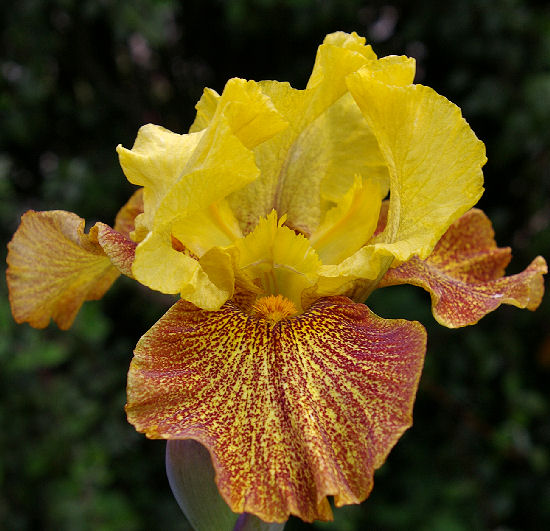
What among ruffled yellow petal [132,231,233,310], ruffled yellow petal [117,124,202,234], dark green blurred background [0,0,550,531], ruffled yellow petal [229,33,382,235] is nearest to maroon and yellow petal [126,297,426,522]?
ruffled yellow petal [132,231,233,310]

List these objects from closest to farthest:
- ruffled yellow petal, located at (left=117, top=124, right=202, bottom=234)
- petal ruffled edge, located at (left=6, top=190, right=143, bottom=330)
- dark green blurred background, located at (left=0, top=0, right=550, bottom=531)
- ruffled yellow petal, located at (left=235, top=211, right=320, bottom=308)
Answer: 1. ruffled yellow petal, located at (left=117, top=124, right=202, bottom=234)
2. ruffled yellow petal, located at (left=235, top=211, right=320, bottom=308)
3. petal ruffled edge, located at (left=6, top=190, right=143, bottom=330)
4. dark green blurred background, located at (left=0, top=0, right=550, bottom=531)

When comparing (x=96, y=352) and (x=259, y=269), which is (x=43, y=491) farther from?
(x=259, y=269)

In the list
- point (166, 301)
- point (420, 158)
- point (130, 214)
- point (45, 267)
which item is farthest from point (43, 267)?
point (166, 301)

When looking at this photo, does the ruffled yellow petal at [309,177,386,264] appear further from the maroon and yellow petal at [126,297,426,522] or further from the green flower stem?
the green flower stem

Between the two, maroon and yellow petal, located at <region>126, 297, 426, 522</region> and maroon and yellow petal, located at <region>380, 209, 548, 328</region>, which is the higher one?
maroon and yellow petal, located at <region>126, 297, 426, 522</region>

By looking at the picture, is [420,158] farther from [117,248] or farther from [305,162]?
[117,248]

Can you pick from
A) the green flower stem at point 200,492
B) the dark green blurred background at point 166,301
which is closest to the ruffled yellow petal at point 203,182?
the green flower stem at point 200,492

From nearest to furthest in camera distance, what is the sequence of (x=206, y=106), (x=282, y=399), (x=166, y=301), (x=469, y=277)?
(x=282, y=399), (x=206, y=106), (x=469, y=277), (x=166, y=301)
